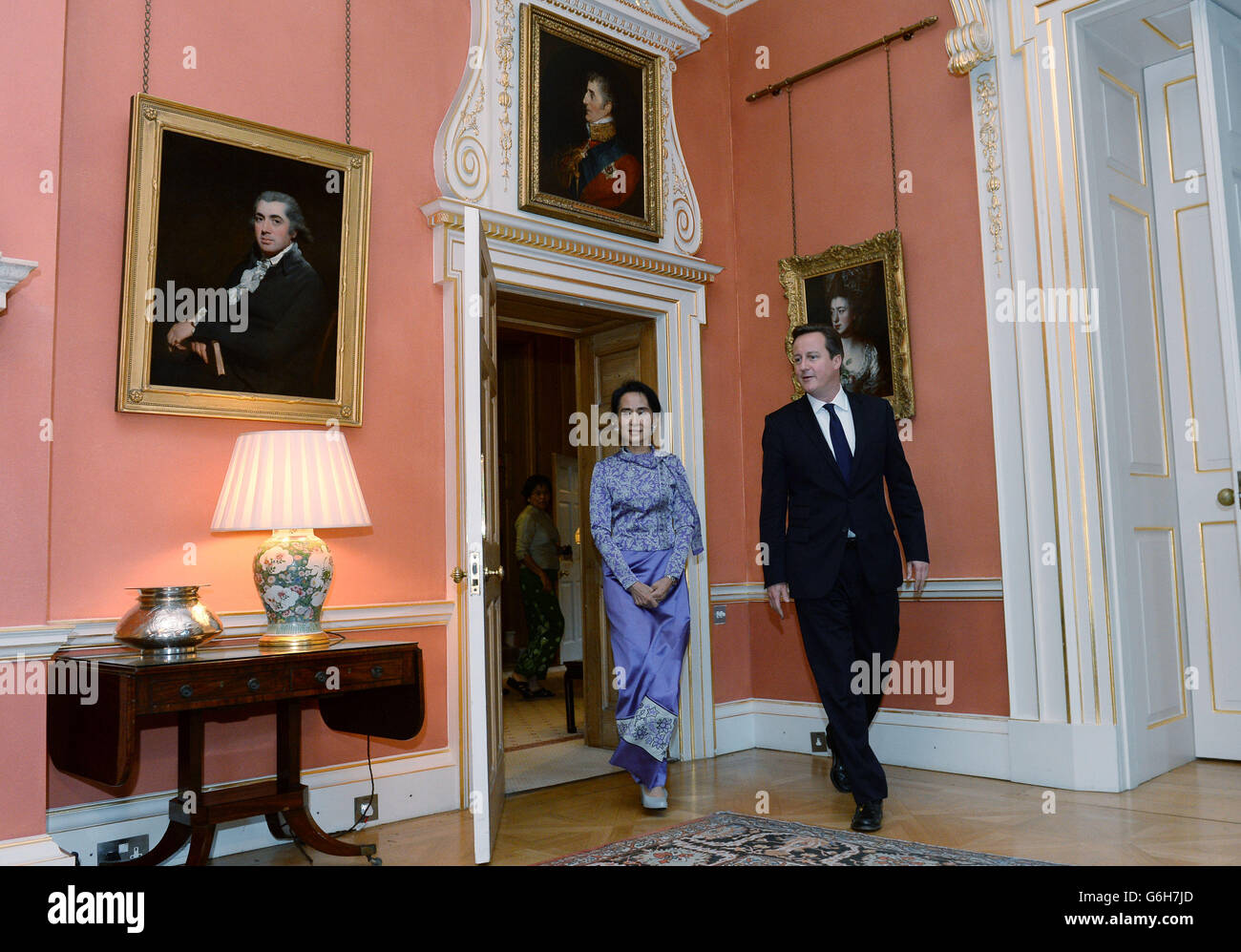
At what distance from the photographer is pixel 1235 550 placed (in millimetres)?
4695

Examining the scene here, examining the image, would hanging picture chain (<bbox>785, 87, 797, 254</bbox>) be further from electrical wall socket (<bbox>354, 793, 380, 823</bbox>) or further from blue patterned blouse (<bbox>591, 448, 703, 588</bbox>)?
electrical wall socket (<bbox>354, 793, 380, 823</bbox>)

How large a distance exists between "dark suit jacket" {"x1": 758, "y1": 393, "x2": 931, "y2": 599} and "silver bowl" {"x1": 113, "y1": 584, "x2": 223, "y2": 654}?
211 cm

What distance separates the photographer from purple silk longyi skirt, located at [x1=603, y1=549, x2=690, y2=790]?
13.8ft

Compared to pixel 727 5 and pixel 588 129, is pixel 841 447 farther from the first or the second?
pixel 727 5

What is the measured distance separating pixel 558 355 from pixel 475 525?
667 cm

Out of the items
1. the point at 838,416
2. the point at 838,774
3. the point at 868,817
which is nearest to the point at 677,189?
the point at 838,416

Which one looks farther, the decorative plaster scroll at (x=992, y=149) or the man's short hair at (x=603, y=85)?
the man's short hair at (x=603, y=85)

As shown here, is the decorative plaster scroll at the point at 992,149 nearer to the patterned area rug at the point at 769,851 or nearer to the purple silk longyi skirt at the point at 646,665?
the purple silk longyi skirt at the point at 646,665

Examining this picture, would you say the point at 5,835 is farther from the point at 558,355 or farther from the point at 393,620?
the point at 558,355

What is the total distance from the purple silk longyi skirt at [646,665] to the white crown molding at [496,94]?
188 centimetres

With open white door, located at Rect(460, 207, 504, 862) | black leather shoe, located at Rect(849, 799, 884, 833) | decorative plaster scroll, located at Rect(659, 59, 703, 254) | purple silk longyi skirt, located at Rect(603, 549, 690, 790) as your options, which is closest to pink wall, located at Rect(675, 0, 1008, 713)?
decorative plaster scroll, located at Rect(659, 59, 703, 254)

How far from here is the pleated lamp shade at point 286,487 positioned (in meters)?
3.43

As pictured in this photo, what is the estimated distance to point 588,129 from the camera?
207 inches

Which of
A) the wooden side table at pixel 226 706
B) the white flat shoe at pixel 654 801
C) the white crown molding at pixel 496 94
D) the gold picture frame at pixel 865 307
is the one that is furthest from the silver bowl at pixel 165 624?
the gold picture frame at pixel 865 307
